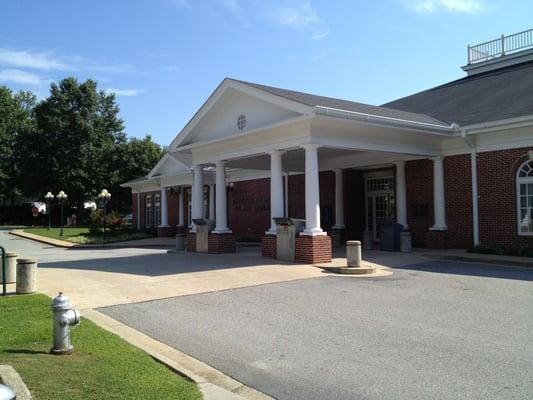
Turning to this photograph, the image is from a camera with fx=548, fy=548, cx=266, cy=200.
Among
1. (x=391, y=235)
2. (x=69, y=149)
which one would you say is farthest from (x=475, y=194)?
(x=69, y=149)

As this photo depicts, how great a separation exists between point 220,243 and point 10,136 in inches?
2123

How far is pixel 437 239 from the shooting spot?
61.6 feet

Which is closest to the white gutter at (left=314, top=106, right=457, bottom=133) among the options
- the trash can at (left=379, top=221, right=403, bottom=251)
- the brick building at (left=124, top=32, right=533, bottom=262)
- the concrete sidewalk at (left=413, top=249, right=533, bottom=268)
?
the brick building at (left=124, top=32, right=533, bottom=262)

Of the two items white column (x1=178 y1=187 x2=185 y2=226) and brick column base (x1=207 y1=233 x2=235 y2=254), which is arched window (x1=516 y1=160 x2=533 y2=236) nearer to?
brick column base (x1=207 y1=233 x2=235 y2=254)

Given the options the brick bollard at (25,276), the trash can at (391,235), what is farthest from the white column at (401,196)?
the brick bollard at (25,276)

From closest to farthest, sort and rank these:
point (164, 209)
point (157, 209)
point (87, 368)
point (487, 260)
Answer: point (87, 368), point (487, 260), point (164, 209), point (157, 209)

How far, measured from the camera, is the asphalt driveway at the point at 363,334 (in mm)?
5402

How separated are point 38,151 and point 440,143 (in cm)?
5089

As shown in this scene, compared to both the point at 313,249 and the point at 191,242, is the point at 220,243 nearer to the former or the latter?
the point at 191,242

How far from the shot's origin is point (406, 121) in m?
16.5

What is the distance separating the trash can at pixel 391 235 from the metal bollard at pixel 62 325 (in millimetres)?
14112

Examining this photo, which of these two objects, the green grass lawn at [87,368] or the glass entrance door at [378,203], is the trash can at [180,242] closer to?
the glass entrance door at [378,203]

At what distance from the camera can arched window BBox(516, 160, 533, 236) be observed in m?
16.5

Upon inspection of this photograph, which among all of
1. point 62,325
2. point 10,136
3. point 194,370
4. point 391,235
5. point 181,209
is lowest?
point 194,370
